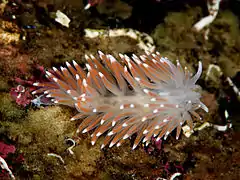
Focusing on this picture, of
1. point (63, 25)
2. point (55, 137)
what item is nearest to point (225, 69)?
point (63, 25)

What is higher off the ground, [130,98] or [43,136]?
[130,98]

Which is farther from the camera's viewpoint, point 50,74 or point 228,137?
point 228,137

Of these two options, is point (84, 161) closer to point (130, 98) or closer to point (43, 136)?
point (43, 136)

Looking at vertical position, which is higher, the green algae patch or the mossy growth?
the mossy growth

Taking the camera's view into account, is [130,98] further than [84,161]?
No

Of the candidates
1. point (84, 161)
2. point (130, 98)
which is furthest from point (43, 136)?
point (130, 98)

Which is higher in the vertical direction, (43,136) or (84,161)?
(43,136)

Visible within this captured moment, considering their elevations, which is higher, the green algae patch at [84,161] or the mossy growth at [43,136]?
the mossy growth at [43,136]

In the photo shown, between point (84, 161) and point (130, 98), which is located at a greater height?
point (130, 98)

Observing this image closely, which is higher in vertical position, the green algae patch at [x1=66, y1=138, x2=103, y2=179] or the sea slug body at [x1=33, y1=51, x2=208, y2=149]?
the sea slug body at [x1=33, y1=51, x2=208, y2=149]

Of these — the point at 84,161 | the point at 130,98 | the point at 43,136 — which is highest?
the point at 130,98

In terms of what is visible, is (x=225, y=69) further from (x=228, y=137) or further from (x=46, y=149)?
(x=46, y=149)
